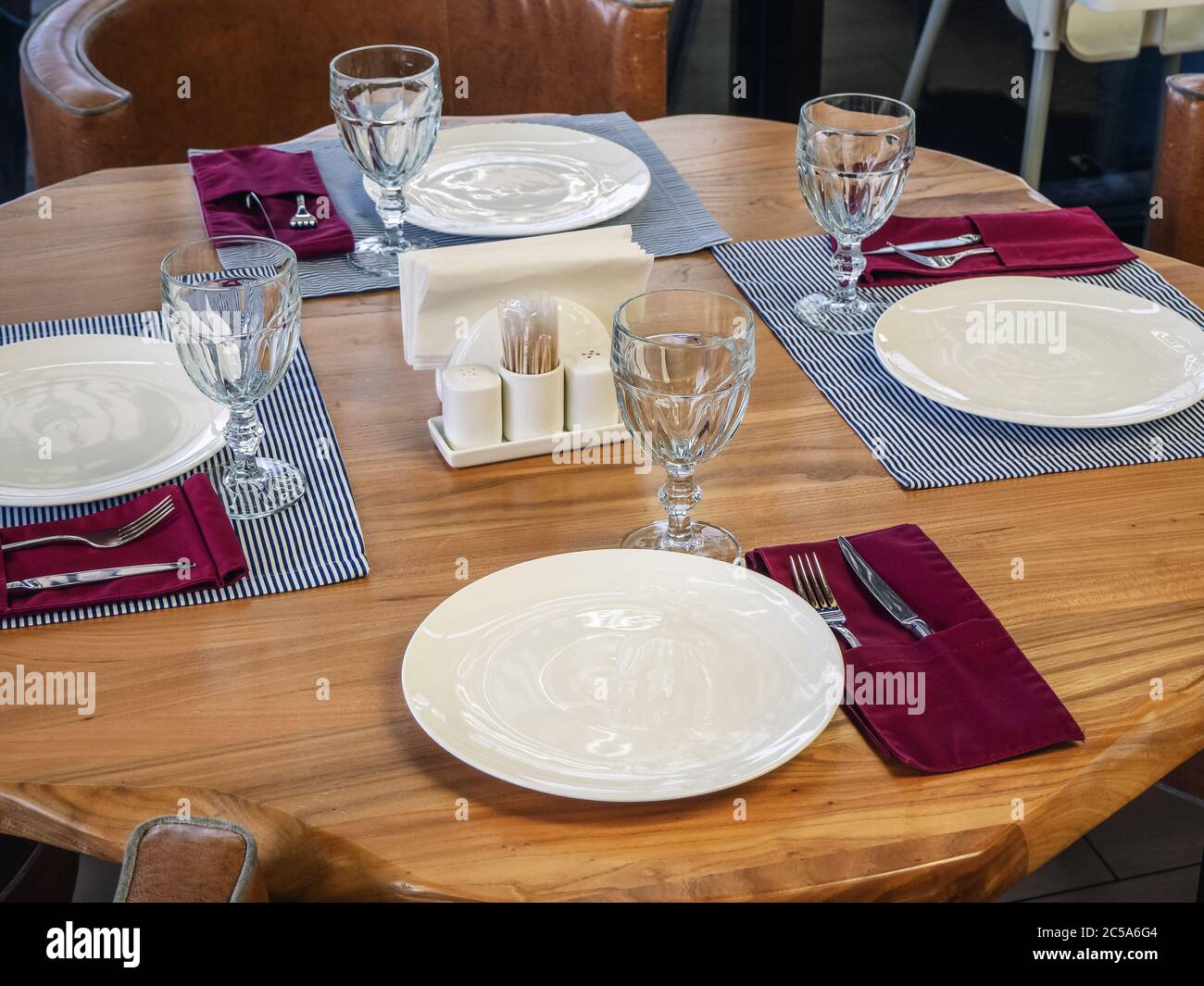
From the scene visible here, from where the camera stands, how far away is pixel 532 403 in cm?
99

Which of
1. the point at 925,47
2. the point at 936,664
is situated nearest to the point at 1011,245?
the point at 936,664

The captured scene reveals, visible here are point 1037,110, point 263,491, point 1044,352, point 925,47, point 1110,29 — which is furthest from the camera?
point 925,47

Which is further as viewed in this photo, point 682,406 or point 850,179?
point 850,179

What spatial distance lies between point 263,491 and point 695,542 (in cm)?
31

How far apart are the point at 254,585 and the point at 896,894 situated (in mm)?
446

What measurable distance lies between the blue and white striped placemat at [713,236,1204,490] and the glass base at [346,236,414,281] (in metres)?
0.36

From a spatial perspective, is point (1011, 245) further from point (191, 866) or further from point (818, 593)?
point (191, 866)

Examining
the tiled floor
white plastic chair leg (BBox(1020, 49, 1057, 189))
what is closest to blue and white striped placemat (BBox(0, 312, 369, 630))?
the tiled floor

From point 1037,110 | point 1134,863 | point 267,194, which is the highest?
point 267,194

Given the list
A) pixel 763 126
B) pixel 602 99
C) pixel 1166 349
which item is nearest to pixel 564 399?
pixel 1166 349

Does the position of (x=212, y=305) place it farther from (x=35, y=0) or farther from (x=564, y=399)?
(x=35, y=0)

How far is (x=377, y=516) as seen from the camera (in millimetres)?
937

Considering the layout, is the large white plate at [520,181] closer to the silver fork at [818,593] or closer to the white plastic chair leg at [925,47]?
the silver fork at [818,593]

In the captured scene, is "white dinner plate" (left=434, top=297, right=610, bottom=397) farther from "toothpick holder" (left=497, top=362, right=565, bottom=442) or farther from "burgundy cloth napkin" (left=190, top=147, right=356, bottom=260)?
"burgundy cloth napkin" (left=190, top=147, right=356, bottom=260)
